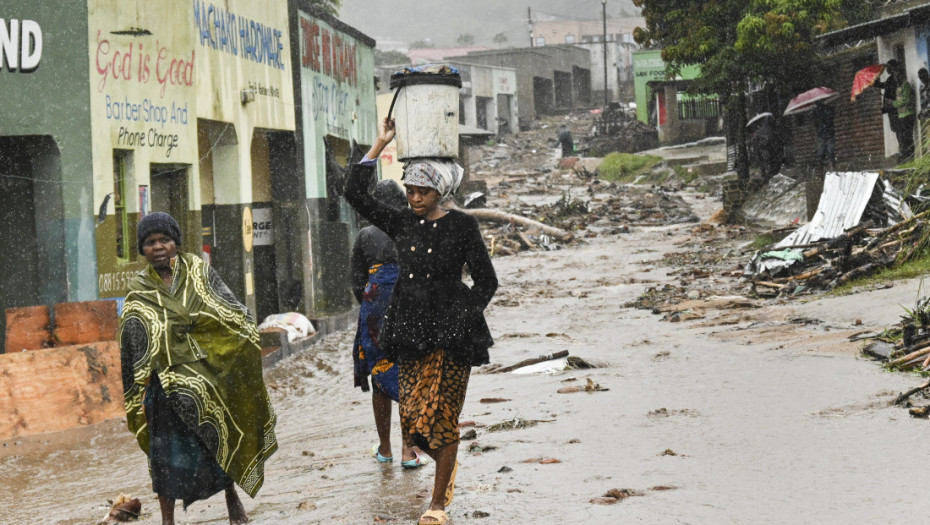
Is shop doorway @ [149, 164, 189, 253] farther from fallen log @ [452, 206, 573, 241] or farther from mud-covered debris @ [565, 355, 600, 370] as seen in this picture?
fallen log @ [452, 206, 573, 241]

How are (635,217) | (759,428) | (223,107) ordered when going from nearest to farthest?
(759,428) < (223,107) < (635,217)

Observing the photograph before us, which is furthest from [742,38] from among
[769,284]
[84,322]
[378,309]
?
[378,309]

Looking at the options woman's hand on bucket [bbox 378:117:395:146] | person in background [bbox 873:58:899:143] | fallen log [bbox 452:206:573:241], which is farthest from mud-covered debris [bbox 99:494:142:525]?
fallen log [bbox 452:206:573:241]

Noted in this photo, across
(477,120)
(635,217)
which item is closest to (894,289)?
(635,217)

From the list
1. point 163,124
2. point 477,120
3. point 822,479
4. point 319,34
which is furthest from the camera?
point 477,120

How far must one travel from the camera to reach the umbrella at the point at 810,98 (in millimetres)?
25453

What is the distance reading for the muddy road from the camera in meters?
5.35

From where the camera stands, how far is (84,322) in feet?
34.8

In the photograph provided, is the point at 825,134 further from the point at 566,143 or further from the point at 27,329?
the point at 566,143

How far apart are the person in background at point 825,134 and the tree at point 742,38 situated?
119 centimetres

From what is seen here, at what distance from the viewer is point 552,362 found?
10789 millimetres

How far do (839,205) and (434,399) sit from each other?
40.5ft

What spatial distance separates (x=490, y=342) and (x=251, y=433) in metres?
1.32

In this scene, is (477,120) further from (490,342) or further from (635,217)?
(490,342)
